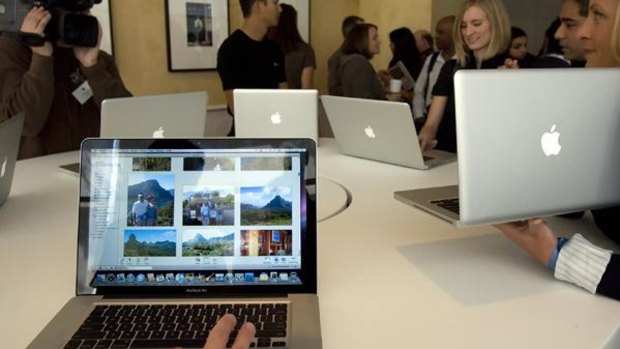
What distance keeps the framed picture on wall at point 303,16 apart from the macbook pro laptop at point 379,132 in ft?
8.36

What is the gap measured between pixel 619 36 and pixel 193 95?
4.44ft

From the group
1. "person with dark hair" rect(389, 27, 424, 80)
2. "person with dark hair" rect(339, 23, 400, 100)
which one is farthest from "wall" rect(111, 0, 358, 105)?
"person with dark hair" rect(389, 27, 424, 80)

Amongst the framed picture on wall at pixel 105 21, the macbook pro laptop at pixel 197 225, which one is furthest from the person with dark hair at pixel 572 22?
the framed picture on wall at pixel 105 21

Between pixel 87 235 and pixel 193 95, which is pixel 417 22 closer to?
pixel 193 95

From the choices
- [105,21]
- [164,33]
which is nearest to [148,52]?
[164,33]

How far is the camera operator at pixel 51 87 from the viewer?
2004mm

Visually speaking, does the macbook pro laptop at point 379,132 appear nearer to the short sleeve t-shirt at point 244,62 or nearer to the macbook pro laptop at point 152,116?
the macbook pro laptop at point 152,116

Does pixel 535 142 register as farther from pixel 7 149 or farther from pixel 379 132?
pixel 7 149

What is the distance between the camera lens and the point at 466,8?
8.29ft

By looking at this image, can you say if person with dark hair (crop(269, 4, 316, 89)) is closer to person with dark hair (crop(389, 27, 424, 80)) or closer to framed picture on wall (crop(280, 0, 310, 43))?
framed picture on wall (crop(280, 0, 310, 43))

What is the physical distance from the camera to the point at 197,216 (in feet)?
3.22

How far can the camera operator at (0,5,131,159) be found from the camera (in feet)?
6.57

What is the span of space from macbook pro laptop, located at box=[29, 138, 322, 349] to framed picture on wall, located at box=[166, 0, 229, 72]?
3041 mm

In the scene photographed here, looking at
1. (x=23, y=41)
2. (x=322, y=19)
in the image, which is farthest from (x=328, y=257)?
(x=322, y=19)
